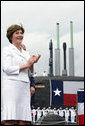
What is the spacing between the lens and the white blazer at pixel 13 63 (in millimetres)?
2189

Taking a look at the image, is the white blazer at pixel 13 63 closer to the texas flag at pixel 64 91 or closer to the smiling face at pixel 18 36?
the smiling face at pixel 18 36

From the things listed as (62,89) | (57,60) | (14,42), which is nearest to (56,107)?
(62,89)

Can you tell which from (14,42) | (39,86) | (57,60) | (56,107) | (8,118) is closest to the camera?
(8,118)

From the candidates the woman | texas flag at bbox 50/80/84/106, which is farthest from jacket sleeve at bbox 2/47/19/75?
texas flag at bbox 50/80/84/106

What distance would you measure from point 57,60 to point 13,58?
71.0ft

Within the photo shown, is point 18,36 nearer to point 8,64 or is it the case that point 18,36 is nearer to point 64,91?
point 8,64

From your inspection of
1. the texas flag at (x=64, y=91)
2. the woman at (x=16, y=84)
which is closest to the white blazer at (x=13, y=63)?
the woman at (x=16, y=84)

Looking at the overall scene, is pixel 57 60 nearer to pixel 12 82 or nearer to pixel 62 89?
pixel 62 89

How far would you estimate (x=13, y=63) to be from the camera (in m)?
2.23

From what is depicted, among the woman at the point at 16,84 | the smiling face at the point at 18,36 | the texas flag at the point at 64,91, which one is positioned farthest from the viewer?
the texas flag at the point at 64,91

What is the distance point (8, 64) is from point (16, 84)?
0.15 metres

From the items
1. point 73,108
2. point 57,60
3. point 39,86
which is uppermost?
point 57,60

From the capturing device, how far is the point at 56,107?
1639 centimetres

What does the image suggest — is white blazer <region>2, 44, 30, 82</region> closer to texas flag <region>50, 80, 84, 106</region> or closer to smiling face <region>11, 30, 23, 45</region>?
smiling face <region>11, 30, 23, 45</region>
